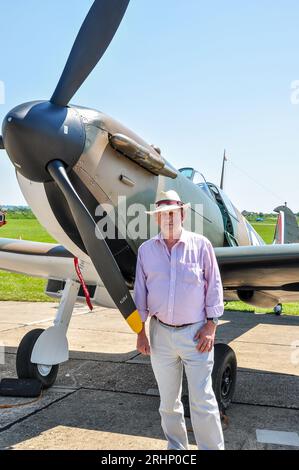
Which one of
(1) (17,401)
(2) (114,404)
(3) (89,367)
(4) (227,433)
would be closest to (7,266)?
(3) (89,367)

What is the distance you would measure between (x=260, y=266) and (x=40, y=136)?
2.45 metres

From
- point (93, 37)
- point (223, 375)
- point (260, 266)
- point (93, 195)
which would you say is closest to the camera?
point (93, 37)

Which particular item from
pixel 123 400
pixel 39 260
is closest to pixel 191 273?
pixel 123 400

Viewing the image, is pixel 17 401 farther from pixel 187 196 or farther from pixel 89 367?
pixel 187 196

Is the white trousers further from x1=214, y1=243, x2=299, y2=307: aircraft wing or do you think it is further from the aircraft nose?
x1=214, y1=243, x2=299, y2=307: aircraft wing

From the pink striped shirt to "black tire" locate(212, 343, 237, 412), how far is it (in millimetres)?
1520

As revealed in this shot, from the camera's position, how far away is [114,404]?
4.52 m

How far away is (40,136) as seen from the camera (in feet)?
11.0

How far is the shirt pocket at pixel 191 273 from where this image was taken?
298 cm

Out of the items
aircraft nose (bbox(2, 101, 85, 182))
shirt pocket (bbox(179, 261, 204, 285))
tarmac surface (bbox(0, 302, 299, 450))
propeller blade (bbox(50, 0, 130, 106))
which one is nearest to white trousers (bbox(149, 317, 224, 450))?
shirt pocket (bbox(179, 261, 204, 285))

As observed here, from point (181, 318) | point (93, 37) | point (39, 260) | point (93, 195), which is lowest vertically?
point (39, 260)

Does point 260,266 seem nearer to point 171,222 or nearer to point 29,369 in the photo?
point 171,222

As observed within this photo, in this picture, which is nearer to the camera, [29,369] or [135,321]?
[135,321]

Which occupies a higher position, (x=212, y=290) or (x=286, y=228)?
(x=212, y=290)
